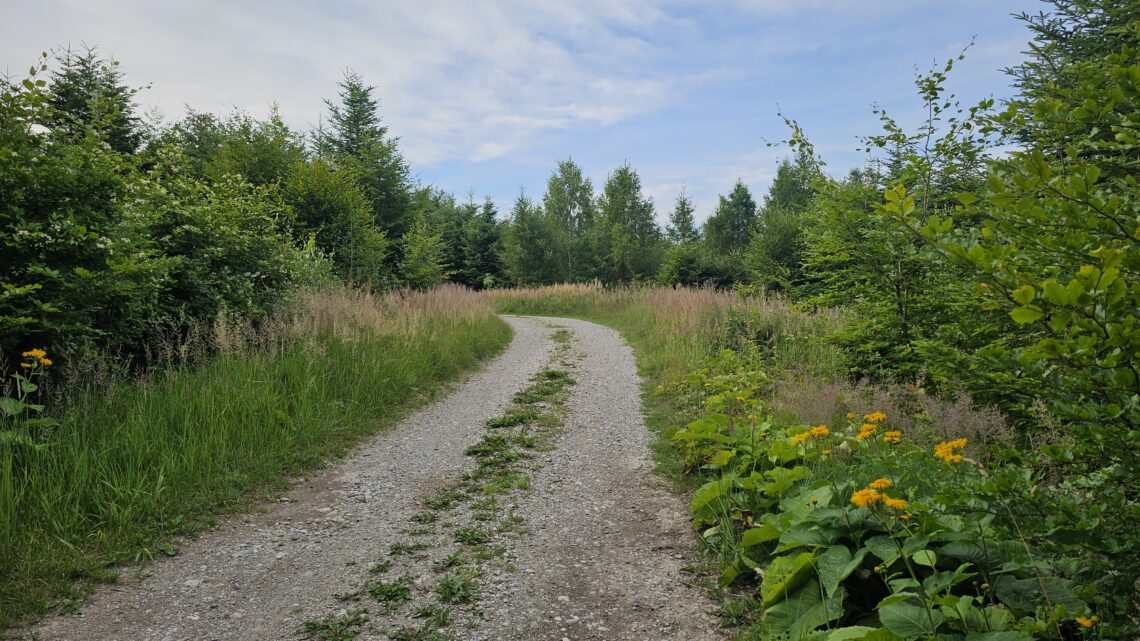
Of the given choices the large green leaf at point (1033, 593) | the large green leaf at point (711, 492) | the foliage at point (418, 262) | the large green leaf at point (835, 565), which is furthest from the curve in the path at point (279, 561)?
the foliage at point (418, 262)

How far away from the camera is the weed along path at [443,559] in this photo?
295 centimetres

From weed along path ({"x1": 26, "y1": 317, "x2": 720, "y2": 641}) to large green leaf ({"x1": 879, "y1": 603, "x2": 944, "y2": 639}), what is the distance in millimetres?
963

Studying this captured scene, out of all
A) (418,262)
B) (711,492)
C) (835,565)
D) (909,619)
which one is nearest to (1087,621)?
(909,619)

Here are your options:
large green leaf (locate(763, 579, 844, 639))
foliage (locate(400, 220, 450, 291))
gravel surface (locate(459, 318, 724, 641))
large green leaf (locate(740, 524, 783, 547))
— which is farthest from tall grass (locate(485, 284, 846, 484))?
foliage (locate(400, 220, 450, 291))

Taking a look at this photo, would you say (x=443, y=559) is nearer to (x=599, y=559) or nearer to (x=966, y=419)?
(x=599, y=559)

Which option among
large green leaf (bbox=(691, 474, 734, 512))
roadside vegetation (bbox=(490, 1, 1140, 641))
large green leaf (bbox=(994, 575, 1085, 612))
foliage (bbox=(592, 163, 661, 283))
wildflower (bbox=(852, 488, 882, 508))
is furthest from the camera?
foliage (bbox=(592, 163, 661, 283))

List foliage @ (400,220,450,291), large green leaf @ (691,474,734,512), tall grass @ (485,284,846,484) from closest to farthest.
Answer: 1. large green leaf @ (691,474,734,512)
2. tall grass @ (485,284,846,484)
3. foliage @ (400,220,450,291)

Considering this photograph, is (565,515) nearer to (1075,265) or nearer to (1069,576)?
(1069,576)

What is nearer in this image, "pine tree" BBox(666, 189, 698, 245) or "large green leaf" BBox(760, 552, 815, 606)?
"large green leaf" BBox(760, 552, 815, 606)

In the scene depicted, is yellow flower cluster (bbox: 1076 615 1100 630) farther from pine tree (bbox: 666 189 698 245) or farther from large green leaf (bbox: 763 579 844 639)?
pine tree (bbox: 666 189 698 245)

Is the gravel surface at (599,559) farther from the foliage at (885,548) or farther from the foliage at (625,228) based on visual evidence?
the foliage at (625,228)

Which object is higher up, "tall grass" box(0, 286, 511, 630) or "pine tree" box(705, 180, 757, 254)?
"pine tree" box(705, 180, 757, 254)

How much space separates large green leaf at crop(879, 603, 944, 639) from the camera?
84.2 inches

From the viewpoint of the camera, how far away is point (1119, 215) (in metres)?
1.96
